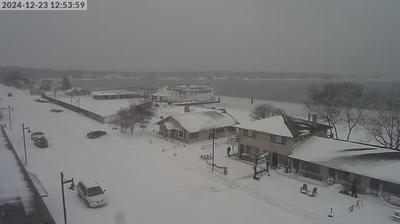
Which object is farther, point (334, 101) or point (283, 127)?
point (334, 101)

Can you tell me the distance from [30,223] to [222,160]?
17941 mm

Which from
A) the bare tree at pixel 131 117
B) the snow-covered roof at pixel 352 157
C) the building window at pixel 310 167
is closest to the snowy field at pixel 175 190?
the building window at pixel 310 167

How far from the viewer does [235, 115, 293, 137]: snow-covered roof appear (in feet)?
88.7

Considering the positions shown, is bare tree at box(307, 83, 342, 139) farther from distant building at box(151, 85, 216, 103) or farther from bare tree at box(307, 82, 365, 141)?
distant building at box(151, 85, 216, 103)

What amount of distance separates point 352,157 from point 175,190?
1349cm

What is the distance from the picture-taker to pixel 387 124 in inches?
1485

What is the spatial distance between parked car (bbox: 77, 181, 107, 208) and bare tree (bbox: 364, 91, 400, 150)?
26.9m

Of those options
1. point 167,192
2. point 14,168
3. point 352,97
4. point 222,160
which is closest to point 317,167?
point 222,160

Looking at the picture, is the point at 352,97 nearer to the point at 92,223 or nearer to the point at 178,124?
the point at 178,124

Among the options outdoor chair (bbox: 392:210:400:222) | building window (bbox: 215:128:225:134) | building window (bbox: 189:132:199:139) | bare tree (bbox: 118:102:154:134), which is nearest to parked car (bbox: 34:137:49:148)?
bare tree (bbox: 118:102:154:134)

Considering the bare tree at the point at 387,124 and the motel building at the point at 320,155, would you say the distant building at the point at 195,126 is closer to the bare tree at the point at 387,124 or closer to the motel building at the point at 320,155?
the motel building at the point at 320,155

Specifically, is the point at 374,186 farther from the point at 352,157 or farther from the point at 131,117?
the point at 131,117

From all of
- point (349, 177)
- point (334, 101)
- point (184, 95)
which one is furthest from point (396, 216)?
point (184, 95)

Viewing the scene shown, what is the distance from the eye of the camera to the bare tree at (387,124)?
107 feet
